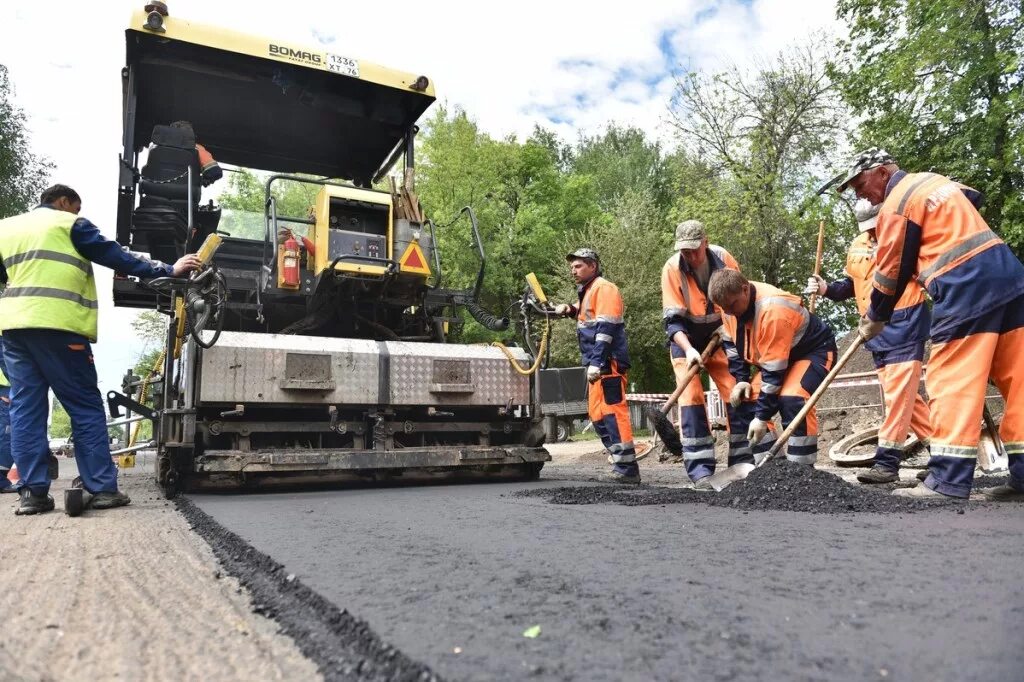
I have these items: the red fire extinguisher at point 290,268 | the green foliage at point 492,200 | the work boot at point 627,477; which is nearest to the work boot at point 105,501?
the red fire extinguisher at point 290,268

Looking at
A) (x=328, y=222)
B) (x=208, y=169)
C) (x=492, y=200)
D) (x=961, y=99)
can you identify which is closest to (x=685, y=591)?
(x=328, y=222)

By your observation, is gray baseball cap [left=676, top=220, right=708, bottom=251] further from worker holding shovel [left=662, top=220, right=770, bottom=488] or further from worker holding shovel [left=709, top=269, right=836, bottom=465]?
worker holding shovel [left=709, top=269, right=836, bottom=465]

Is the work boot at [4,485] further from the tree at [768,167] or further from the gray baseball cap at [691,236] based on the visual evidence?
the tree at [768,167]

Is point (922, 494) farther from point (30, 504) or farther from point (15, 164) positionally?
point (15, 164)

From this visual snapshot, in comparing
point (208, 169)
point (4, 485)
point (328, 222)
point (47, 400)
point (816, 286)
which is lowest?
point (4, 485)

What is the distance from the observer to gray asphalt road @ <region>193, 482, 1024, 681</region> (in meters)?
1.28

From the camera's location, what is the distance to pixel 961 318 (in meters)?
3.24

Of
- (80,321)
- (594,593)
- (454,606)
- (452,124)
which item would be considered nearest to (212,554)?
(454,606)

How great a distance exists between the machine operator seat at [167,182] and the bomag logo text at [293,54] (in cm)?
89

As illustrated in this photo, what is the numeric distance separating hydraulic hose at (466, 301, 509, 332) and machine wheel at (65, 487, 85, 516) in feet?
9.99

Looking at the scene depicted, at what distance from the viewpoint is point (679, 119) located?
845 inches

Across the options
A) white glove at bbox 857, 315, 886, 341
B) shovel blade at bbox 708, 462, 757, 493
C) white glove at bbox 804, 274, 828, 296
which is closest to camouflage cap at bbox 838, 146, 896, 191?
white glove at bbox 857, 315, 886, 341

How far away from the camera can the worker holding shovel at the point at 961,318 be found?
126 inches

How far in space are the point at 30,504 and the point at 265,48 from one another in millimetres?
3465
